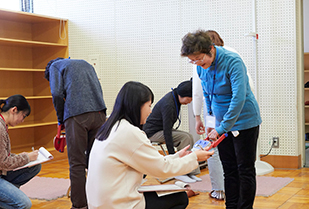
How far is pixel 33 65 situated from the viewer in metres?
5.84

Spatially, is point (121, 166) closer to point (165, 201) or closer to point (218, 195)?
point (165, 201)

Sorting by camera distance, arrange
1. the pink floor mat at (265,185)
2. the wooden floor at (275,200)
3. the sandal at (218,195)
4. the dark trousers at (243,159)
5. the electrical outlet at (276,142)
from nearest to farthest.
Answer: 1. the dark trousers at (243,159)
2. the wooden floor at (275,200)
3. the sandal at (218,195)
4. the pink floor mat at (265,185)
5. the electrical outlet at (276,142)

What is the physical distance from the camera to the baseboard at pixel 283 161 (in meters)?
4.39

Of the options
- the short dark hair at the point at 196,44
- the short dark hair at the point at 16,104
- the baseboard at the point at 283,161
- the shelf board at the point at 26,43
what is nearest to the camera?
the short dark hair at the point at 196,44

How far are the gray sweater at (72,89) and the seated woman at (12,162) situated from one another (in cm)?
27

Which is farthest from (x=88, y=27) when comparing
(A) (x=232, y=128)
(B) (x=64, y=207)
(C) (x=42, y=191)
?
(A) (x=232, y=128)

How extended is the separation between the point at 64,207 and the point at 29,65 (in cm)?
332

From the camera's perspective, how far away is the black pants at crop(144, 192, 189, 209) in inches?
77.0

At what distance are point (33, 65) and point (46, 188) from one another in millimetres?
2699

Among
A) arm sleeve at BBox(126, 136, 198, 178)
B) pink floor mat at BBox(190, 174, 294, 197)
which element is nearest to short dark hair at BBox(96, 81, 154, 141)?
arm sleeve at BBox(126, 136, 198, 178)

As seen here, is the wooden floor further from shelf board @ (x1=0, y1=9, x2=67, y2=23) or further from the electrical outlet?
shelf board @ (x1=0, y1=9, x2=67, y2=23)

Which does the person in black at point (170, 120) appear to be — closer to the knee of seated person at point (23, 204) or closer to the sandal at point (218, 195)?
the sandal at point (218, 195)

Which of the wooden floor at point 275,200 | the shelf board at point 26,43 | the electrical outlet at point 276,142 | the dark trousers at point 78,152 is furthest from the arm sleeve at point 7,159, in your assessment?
the electrical outlet at point 276,142

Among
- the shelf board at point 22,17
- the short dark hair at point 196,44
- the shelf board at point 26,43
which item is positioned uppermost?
the shelf board at point 22,17
